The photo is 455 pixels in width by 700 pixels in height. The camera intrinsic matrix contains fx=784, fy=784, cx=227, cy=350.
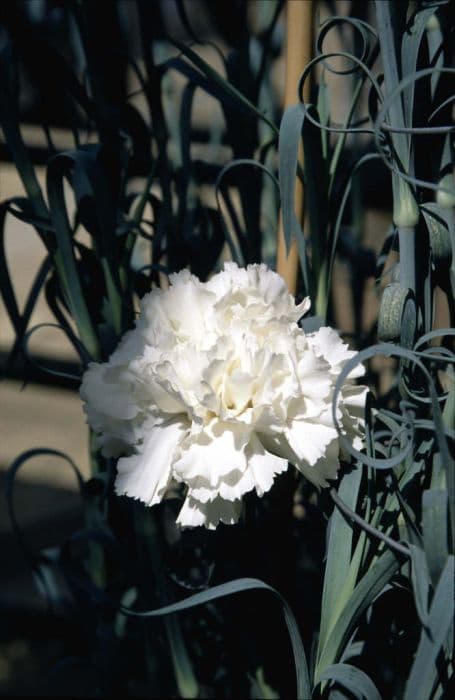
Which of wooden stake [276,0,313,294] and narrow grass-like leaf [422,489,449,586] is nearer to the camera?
narrow grass-like leaf [422,489,449,586]

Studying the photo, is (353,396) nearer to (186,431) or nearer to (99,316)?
(186,431)

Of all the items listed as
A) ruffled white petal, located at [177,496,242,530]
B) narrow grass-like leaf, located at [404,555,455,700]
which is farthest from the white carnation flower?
narrow grass-like leaf, located at [404,555,455,700]

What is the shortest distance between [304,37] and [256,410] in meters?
0.37

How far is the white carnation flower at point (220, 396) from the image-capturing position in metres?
0.57

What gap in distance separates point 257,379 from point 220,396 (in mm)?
30

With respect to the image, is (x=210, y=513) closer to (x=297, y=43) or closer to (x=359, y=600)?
(x=359, y=600)

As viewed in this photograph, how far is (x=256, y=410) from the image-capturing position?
572 mm

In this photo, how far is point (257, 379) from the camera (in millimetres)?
581

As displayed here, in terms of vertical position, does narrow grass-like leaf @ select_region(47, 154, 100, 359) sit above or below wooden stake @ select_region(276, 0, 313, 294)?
below

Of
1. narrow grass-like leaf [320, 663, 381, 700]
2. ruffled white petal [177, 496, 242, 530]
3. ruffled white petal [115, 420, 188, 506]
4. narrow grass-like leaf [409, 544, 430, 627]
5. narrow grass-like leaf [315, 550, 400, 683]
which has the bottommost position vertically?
narrow grass-like leaf [320, 663, 381, 700]

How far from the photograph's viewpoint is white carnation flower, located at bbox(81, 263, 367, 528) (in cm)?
57

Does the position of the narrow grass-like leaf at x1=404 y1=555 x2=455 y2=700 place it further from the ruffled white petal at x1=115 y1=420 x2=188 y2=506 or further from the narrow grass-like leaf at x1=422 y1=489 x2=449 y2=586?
the ruffled white petal at x1=115 y1=420 x2=188 y2=506

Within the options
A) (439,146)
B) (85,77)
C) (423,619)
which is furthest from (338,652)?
(85,77)

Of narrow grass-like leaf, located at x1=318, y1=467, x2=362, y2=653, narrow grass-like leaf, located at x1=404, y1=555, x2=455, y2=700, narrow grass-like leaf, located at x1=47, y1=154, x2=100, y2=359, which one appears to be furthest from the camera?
narrow grass-like leaf, located at x1=47, y1=154, x2=100, y2=359
